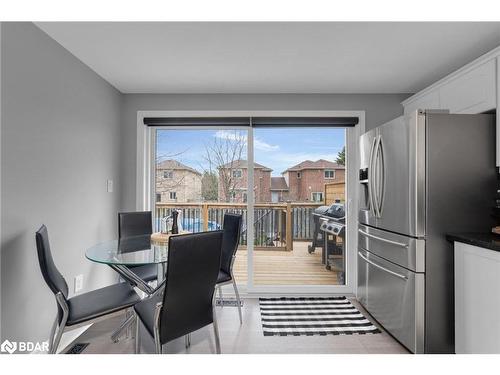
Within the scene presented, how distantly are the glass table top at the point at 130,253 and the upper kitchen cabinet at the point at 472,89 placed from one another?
2556 mm

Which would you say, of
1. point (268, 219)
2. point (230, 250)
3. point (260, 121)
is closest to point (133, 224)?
point (230, 250)

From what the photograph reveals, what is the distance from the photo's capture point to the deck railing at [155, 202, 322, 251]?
3543 millimetres

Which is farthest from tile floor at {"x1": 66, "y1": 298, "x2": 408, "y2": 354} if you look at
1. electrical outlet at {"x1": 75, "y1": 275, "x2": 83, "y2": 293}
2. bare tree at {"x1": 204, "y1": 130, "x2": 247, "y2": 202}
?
bare tree at {"x1": 204, "y1": 130, "x2": 247, "y2": 202}

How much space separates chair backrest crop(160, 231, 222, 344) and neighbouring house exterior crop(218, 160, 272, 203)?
67.4 inches

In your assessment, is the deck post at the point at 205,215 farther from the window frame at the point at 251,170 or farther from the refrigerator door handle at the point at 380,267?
the refrigerator door handle at the point at 380,267

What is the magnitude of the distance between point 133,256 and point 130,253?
0.35 ft

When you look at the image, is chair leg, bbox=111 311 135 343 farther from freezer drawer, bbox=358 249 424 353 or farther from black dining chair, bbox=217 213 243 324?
A: freezer drawer, bbox=358 249 424 353

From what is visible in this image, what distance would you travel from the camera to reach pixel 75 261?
250 cm

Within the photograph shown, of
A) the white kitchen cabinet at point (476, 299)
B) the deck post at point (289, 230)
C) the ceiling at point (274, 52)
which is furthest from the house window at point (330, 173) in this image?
the white kitchen cabinet at point (476, 299)

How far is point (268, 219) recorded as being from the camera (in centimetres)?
355

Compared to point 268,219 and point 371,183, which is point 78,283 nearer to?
point 268,219

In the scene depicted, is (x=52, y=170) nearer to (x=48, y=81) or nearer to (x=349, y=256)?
(x=48, y=81)

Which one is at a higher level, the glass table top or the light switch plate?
the light switch plate
